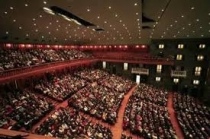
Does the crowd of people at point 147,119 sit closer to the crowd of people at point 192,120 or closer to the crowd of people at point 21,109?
the crowd of people at point 192,120

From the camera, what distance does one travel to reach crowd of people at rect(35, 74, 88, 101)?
15.4 meters

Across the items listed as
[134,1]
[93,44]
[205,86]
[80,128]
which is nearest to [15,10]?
[134,1]

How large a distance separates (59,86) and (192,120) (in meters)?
12.4

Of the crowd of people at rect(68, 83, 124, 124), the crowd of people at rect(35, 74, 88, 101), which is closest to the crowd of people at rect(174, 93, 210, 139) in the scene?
the crowd of people at rect(68, 83, 124, 124)

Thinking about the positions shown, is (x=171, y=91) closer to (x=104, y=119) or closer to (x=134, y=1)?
(x=104, y=119)

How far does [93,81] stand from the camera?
883 inches

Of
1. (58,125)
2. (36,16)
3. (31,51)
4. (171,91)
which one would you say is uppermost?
(36,16)

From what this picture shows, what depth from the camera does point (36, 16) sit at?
1350 centimetres

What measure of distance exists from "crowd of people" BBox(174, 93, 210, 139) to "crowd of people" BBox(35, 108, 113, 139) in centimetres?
638

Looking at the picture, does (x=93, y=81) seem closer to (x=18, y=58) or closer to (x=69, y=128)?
(x=18, y=58)

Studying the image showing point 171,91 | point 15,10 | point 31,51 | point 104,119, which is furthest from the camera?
point 171,91

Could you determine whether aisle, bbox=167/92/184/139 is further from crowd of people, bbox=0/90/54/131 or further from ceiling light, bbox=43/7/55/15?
ceiling light, bbox=43/7/55/15

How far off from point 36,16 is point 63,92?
6.80 metres

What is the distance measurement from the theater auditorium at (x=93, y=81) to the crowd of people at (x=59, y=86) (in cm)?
8
